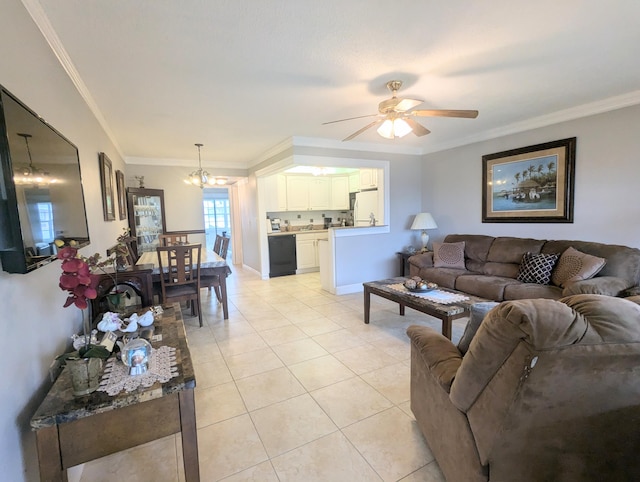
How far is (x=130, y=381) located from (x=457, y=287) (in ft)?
11.9

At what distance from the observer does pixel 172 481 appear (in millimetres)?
1554

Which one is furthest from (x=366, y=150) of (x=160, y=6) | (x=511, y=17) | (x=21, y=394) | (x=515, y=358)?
(x=21, y=394)

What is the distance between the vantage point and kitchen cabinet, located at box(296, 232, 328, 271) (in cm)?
648

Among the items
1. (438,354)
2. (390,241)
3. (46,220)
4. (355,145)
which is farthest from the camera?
(390,241)

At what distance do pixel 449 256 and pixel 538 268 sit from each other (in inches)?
44.5

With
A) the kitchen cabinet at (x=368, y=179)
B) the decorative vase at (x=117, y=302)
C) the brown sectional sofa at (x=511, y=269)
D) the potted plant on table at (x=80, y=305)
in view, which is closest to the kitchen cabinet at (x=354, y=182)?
the kitchen cabinet at (x=368, y=179)

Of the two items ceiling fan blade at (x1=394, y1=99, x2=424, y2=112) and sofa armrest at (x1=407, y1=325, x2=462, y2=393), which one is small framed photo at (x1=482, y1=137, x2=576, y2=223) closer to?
ceiling fan blade at (x1=394, y1=99, x2=424, y2=112)

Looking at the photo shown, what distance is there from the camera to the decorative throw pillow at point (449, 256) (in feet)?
14.2

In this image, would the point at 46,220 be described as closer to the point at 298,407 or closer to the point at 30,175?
the point at 30,175

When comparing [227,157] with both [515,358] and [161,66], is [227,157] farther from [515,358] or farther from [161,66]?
[515,358]

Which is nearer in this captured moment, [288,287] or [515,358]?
[515,358]

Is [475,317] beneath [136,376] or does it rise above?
above

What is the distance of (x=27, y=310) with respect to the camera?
4.07 ft

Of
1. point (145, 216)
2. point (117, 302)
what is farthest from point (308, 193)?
point (117, 302)
